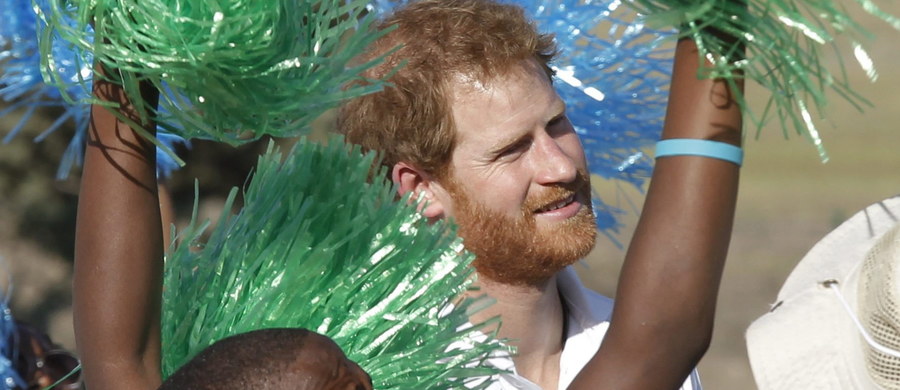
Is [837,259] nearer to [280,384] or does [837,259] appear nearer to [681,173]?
[681,173]

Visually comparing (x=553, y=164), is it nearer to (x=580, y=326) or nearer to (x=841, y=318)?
(x=580, y=326)

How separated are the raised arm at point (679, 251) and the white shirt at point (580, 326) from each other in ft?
1.97

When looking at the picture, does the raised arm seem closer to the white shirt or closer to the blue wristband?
the blue wristband

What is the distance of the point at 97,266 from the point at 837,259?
100 cm

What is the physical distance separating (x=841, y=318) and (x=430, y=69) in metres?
0.93

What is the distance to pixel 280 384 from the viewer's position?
1381 mm

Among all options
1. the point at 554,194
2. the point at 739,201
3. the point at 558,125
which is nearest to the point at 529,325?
the point at 554,194

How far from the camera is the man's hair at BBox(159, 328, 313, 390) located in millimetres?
1361

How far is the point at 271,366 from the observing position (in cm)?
139

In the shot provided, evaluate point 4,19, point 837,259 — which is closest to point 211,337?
point 837,259

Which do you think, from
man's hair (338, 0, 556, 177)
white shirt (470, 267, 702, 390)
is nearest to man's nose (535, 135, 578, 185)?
man's hair (338, 0, 556, 177)

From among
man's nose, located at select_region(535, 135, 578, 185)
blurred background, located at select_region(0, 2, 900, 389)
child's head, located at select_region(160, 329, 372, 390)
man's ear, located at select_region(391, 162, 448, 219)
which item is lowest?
blurred background, located at select_region(0, 2, 900, 389)

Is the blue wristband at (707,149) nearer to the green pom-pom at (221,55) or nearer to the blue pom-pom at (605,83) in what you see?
the green pom-pom at (221,55)

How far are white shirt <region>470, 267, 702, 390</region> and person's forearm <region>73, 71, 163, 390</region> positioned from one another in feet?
2.74
